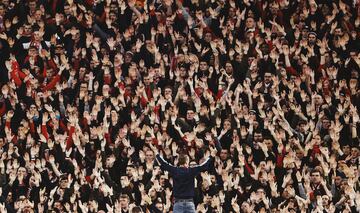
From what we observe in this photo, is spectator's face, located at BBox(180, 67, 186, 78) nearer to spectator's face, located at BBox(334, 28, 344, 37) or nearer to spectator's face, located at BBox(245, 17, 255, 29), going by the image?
spectator's face, located at BBox(245, 17, 255, 29)

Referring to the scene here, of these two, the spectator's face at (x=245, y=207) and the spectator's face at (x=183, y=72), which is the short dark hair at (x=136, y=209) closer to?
the spectator's face at (x=245, y=207)

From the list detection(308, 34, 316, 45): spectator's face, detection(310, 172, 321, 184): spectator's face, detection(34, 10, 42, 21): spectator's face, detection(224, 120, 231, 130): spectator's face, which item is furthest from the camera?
detection(34, 10, 42, 21): spectator's face

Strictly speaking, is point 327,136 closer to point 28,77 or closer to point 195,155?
point 195,155

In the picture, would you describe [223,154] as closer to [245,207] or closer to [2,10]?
[245,207]

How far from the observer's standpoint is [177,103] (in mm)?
9883

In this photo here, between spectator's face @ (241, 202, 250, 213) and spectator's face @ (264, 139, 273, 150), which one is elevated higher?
spectator's face @ (264, 139, 273, 150)

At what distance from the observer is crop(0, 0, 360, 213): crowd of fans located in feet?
30.5

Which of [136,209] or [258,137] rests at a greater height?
[258,137]

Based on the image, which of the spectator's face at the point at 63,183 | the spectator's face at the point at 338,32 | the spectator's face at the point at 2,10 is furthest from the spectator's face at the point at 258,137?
the spectator's face at the point at 2,10

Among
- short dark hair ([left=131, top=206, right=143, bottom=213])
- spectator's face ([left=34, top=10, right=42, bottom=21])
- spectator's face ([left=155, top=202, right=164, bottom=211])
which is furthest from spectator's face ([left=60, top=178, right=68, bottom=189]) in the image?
spectator's face ([left=34, top=10, right=42, bottom=21])

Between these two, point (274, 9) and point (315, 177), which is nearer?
point (315, 177)

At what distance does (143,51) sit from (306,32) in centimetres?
183

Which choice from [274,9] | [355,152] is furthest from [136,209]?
[274,9]

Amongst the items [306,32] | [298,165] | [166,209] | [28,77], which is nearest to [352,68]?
[306,32]
